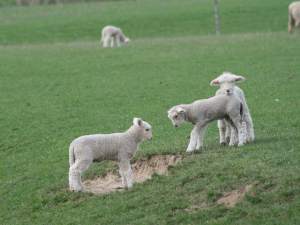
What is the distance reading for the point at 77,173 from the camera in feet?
33.0

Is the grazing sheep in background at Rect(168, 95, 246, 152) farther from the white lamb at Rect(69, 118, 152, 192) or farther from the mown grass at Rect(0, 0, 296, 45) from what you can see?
the mown grass at Rect(0, 0, 296, 45)

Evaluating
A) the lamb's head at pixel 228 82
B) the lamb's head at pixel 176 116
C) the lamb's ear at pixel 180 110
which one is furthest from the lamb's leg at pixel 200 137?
the lamb's head at pixel 228 82

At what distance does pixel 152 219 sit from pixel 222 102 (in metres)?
3.88

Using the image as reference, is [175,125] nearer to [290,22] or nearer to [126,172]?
[126,172]

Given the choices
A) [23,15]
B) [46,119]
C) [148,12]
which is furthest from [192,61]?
[23,15]

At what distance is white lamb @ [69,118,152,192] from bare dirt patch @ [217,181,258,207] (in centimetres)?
257

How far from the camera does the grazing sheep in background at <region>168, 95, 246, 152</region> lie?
10930mm

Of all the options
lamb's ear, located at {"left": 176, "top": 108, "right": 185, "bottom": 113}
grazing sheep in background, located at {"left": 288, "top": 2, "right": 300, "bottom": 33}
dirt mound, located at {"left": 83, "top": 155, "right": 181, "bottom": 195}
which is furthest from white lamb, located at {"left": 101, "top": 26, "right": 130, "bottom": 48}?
lamb's ear, located at {"left": 176, "top": 108, "right": 185, "bottom": 113}

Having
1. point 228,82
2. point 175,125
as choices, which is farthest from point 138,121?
point 228,82

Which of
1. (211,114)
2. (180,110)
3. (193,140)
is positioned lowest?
(193,140)

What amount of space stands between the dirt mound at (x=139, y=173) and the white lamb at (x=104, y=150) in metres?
0.82

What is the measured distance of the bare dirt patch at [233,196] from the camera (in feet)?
27.6

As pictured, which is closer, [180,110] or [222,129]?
[180,110]

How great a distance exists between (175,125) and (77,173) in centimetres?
273
